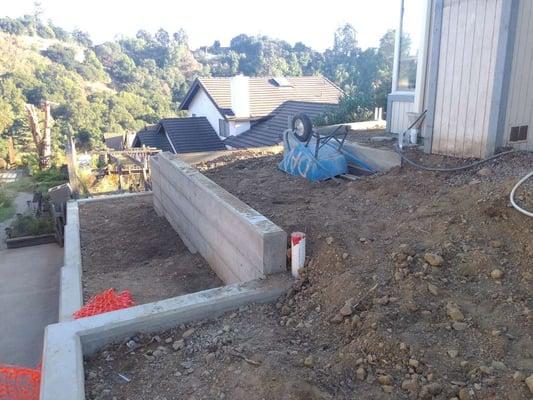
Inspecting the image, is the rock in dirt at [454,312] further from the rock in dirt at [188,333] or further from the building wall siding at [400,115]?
the building wall siding at [400,115]

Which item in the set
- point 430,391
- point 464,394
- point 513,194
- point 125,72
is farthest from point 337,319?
point 125,72

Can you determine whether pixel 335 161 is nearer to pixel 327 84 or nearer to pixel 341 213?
pixel 341 213

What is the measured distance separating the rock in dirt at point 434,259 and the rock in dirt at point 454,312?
18.3 inches

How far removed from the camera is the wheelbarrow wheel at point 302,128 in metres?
6.77

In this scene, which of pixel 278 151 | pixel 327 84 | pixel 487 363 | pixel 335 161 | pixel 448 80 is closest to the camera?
pixel 487 363

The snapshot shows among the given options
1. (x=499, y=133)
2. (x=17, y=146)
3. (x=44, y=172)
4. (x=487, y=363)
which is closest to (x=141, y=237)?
(x=499, y=133)

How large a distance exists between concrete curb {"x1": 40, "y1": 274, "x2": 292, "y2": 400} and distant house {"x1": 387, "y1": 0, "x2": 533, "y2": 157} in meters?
2.98

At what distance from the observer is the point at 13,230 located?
10.9 metres

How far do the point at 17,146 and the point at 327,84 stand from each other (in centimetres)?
2158

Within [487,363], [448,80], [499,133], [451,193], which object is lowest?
[487,363]

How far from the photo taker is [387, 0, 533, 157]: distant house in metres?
4.72

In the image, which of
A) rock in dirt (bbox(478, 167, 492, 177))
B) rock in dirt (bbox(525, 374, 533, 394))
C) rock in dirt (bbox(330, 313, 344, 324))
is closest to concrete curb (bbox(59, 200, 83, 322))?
rock in dirt (bbox(330, 313, 344, 324))

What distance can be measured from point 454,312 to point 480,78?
10.8 ft

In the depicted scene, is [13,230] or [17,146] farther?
[17,146]
